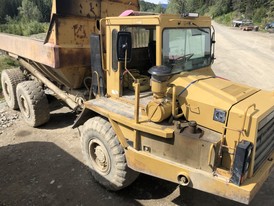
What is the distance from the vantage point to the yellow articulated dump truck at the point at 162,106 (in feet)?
10.8

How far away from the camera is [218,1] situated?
65.4 m

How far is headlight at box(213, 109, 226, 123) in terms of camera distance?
334 centimetres

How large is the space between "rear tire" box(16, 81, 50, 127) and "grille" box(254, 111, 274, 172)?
4807mm

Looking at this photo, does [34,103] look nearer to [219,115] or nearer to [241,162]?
[219,115]

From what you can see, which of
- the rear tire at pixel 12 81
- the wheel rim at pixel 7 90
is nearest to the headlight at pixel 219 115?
the rear tire at pixel 12 81

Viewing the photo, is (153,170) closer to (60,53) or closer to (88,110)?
(88,110)

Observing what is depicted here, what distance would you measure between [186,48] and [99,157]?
6.96 feet

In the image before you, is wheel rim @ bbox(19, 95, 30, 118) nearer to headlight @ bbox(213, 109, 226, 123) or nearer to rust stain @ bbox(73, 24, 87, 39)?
rust stain @ bbox(73, 24, 87, 39)

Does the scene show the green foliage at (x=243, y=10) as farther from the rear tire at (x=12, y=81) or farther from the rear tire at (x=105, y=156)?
the rear tire at (x=105, y=156)

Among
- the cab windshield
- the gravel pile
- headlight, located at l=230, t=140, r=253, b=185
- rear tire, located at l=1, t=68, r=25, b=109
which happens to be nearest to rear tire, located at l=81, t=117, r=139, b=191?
the cab windshield

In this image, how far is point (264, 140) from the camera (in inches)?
140

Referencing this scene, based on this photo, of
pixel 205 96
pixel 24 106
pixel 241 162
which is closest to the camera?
pixel 241 162

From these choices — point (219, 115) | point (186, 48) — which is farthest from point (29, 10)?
point (219, 115)

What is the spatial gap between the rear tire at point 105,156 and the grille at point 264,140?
1.74 meters
